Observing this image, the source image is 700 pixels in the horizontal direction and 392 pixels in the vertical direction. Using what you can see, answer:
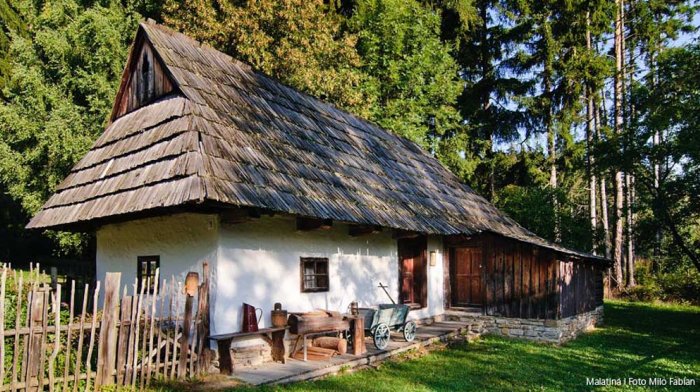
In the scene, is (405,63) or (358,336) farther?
(405,63)

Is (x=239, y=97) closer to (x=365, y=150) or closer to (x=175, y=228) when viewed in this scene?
(x=175, y=228)

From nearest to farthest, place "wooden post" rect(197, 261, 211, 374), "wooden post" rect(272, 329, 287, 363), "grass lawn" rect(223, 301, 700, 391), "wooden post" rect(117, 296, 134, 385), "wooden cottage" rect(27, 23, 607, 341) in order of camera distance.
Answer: "wooden post" rect(117, 296, 134, 385)
"wooden post" rect(197, 261, 211, 374)
"wooden cottage" rect(27, 23, 607, 341)
"grass lawn" rect(223, 301, 700, 391)
"wooden post" rect(272, 329, 287, 363)

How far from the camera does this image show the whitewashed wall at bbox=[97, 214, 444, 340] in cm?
812

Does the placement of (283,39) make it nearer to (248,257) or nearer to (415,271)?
(415,271)

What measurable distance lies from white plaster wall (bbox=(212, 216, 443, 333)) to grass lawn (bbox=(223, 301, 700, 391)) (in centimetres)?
163

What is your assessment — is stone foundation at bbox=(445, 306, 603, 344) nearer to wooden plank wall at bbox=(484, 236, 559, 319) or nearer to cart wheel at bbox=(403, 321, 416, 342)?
wooden plank wall at bbox=(484, 236, 559, 319)

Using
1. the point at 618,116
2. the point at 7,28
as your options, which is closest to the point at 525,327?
the point at 618,116

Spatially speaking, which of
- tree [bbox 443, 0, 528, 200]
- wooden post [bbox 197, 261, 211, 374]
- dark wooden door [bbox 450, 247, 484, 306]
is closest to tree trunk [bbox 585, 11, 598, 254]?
tree [bbox 443, 0, 528, 200]

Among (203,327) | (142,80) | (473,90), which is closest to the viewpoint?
(203,327)

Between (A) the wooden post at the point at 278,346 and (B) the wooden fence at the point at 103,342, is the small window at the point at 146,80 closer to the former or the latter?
(B) the wooden fence at the point at 103,342

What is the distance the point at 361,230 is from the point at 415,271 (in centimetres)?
347

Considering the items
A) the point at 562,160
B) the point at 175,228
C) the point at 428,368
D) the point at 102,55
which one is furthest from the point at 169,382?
the point at 562,160

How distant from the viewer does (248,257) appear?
8.50m

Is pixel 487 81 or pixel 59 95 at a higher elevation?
pixel 487 81
